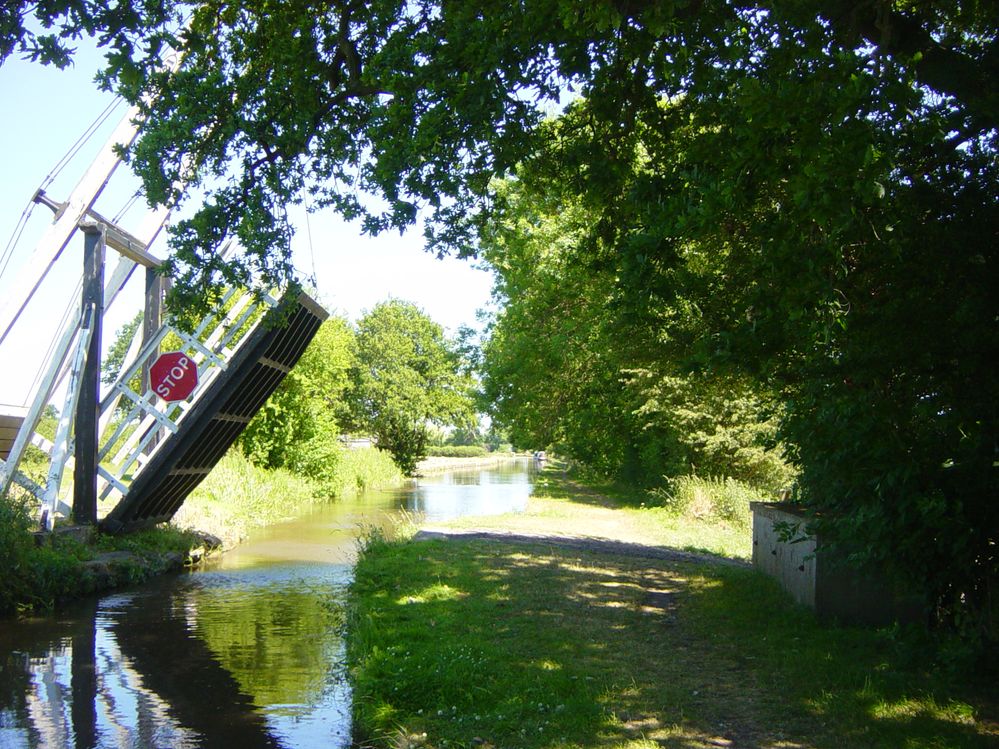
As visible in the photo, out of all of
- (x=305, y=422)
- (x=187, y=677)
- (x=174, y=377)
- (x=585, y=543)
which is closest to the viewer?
(x=187, y=677)

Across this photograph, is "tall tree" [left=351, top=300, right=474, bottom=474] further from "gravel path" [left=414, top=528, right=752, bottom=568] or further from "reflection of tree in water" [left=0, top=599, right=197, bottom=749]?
"reflection of tree in water" [left=0, top=599, right=197, bottom=749]

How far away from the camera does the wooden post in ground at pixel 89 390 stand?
613 inches

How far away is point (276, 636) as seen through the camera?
38.5 ft

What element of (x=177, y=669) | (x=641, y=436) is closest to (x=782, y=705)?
(x=177, y=669)

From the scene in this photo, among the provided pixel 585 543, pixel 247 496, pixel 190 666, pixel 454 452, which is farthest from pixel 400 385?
pixel 454 452

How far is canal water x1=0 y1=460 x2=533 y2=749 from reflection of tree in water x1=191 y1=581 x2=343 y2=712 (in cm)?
2

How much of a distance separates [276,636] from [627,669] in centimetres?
544

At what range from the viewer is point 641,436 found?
106ft

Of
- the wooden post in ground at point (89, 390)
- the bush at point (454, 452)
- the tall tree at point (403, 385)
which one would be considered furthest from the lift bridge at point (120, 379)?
the bush at point (454, 452)

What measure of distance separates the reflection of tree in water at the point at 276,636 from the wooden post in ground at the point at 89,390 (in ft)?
9.37

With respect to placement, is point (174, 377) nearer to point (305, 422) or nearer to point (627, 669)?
point (627, 669)

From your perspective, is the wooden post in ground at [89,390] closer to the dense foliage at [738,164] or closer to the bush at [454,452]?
the dense foliage at [738,164]

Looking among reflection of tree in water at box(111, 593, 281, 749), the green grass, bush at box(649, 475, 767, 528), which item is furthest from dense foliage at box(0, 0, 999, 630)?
bush at box(649, 475, 767, 528)

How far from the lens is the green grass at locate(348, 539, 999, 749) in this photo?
641cm
